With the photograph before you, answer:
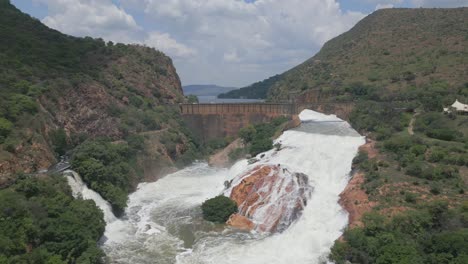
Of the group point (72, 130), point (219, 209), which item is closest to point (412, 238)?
point (219, 209)

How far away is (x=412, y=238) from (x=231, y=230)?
13489 millimetres

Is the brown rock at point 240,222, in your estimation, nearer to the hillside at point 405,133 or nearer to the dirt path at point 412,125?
the hillside at point 405,133

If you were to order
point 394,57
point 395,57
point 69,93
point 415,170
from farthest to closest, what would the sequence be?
point 394,57
point 395,57
point 69,93
point 415,170

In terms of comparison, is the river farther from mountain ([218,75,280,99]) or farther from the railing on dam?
mountain ([218,75,280,99])

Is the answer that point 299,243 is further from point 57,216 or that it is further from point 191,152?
point 191,152

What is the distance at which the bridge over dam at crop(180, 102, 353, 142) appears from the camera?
226 ft

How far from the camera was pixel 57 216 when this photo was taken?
93.4ft

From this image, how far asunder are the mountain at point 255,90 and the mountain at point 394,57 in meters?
54.6

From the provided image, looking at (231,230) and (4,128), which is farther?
(4,128)

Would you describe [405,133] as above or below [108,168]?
above

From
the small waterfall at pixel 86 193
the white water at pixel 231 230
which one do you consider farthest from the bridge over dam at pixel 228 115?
the small waterfall at pixel 86 193

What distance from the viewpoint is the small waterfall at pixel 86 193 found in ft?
118

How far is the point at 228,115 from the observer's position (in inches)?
2788

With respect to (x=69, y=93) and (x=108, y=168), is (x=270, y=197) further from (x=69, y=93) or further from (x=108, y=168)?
(x=69, y=93)
